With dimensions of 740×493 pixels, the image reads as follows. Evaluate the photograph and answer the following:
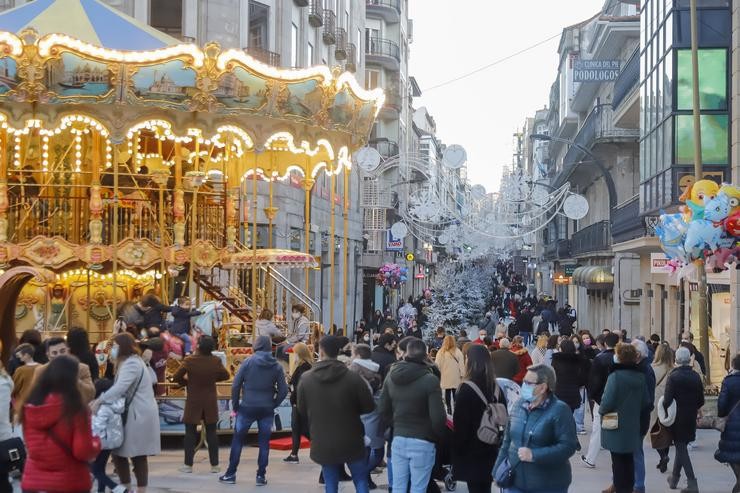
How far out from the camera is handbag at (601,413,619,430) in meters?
9.82

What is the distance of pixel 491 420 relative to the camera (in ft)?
27.0

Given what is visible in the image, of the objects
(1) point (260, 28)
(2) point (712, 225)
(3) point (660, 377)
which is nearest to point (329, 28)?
(1) point (260, 28)

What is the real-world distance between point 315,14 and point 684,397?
27.3 meters

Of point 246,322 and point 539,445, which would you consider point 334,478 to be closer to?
point 539,445

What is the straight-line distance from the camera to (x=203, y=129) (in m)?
17.6

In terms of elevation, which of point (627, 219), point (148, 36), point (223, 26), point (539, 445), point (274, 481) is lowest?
point (274, 481)

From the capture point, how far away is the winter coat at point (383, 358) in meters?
12.6

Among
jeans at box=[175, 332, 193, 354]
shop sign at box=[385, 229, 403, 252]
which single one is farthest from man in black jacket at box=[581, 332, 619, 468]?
shop sign at box=[385, 229, 403, 252]

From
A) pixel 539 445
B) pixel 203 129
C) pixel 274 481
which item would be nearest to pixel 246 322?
pixel 203 129

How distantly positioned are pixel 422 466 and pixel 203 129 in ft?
33.6

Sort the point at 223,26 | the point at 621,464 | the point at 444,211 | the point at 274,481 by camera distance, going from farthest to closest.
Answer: the point at 444,211
the point at 223,26
the point at 274,481
the point at 621,464

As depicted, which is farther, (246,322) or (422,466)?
(246,322)

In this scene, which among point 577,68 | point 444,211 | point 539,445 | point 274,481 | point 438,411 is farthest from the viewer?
point 577,68

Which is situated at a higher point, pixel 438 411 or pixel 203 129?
pixel 203 129
